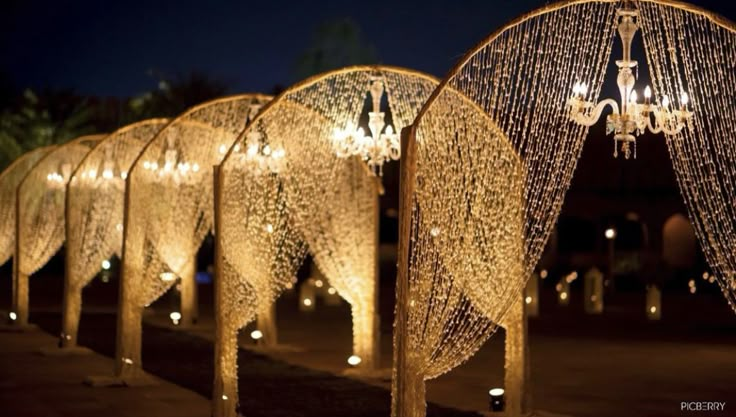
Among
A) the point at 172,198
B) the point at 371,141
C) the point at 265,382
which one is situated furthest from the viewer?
the point at 172,198

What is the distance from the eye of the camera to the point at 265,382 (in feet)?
43.8

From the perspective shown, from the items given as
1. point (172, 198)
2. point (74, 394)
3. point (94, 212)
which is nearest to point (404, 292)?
point (74, 394)

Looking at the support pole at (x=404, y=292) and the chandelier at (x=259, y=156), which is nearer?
the support pole at (x=404, y=292)

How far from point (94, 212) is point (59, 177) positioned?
3.06 metres

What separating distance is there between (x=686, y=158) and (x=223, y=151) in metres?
7.17

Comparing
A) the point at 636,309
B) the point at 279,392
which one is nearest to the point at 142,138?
the point at 279,392

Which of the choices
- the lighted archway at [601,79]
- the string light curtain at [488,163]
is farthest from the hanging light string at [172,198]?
the lighted archway at [601,79]

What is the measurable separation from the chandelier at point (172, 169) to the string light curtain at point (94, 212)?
718 millimetres

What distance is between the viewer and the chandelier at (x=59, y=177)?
18.2m

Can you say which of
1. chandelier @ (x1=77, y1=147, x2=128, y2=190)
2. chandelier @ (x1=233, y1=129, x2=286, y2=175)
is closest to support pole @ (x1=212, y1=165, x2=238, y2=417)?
chandelier @ (x1=233, y1=129, x2=286, y2=175)

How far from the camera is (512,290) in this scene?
937cm

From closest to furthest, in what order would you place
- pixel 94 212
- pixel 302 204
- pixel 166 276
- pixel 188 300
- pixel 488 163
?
1. pixel 488 163
2. pixel 302 204
3. pixel 166 276
4. pixel 94 212
5. pixel 188 300

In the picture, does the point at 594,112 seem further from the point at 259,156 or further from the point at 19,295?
the point at 19,295

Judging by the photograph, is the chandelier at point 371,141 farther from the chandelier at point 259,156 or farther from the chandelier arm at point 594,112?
the chandelier arm at point 594,112
